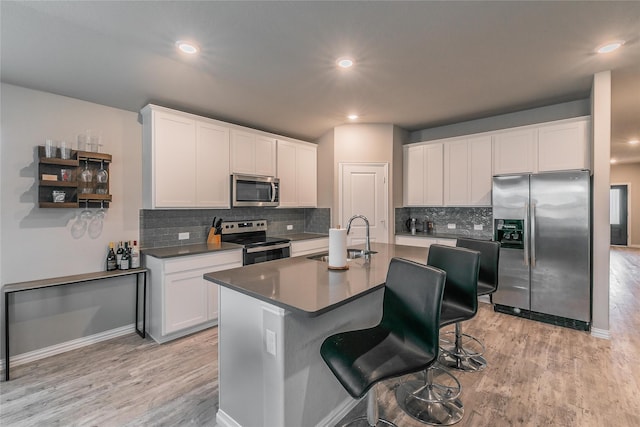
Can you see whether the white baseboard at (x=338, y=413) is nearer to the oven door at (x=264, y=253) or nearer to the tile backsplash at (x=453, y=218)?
the oven door at (x=264, y=253)

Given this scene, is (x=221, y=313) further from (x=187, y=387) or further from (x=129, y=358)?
(x=129, y=358)

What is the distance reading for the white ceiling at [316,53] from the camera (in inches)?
72.7

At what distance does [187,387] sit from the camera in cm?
223

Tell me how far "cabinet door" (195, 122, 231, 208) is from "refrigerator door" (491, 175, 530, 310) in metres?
3.38

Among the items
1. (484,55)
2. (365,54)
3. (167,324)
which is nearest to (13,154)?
(167,324)

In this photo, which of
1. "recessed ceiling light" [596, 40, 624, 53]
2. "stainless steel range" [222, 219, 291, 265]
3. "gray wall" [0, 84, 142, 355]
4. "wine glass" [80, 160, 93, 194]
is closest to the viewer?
"recessed ceiling light" [596, 40, 624, 53]

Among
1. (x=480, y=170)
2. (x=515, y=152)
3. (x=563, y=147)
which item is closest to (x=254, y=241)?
(x=480, y=170)

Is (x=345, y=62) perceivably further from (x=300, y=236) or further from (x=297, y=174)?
(x=300, y=236)

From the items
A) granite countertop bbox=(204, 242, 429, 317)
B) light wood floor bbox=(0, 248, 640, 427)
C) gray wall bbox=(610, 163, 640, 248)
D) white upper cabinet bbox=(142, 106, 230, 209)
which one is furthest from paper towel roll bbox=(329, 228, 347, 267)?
gray wall bbox=(610, 163, 640, 248)

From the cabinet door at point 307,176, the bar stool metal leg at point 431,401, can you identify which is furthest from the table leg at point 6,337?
the cabinet door at point 307,176

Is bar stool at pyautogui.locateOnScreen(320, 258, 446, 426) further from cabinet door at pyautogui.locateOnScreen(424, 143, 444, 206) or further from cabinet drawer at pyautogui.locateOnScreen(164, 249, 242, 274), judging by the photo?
cabinet door at pyautogui.locateOnScreen(424, 143, 444, 206)

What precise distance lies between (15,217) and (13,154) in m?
0.56

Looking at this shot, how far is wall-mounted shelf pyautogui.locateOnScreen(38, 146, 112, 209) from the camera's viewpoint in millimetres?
2666

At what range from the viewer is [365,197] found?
4500 mm
